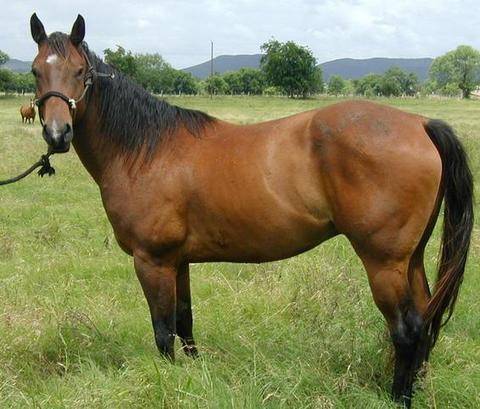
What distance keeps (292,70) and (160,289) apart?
72596 mm

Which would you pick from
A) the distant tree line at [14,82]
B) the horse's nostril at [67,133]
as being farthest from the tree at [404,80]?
the horse's nostril at [67,133]

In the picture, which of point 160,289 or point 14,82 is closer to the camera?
point 160,289

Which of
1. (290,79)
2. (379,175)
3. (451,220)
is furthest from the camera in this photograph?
(290,79)

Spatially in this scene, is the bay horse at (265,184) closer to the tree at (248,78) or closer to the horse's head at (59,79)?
the horse's head at (59,79)

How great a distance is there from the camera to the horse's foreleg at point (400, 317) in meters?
3.19

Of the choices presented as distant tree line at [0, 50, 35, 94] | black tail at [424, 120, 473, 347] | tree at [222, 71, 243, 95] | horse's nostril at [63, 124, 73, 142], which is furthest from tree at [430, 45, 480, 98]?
horse's nostril at [63, 124, 73, 142]

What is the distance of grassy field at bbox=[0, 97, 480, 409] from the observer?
3066 millimetres

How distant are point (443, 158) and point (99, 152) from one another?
2189 millimetres

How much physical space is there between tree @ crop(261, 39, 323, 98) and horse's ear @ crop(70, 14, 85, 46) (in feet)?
233

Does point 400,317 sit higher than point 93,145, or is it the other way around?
point 93,145

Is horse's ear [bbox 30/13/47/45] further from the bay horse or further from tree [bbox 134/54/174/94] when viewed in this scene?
tree [bbox 134/54/174/94]

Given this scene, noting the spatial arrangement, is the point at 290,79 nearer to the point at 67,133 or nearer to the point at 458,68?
the point at 458,68

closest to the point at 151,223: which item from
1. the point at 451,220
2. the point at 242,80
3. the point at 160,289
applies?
the point at 160,289

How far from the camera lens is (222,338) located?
4172 millimetres
